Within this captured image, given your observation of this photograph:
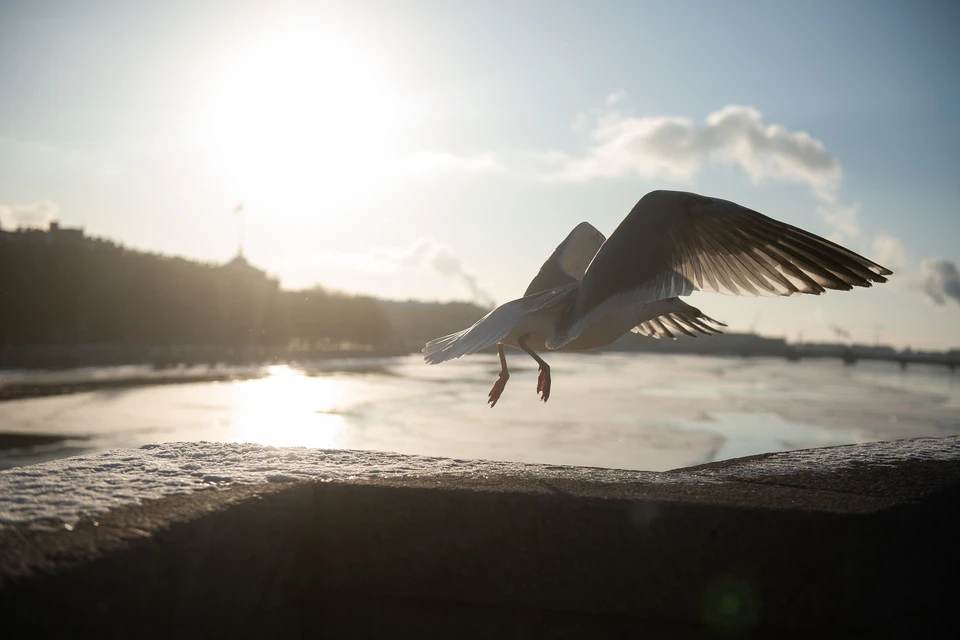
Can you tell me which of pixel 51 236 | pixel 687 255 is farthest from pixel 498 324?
pixel 51 236

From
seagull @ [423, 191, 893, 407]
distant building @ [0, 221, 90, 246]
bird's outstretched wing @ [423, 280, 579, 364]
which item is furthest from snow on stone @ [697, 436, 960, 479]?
distant building @ [0, 221, 90, 246]

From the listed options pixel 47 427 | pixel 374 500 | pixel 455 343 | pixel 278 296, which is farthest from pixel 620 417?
pixel 278 296

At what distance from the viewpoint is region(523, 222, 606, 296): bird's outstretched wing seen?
7.11 m

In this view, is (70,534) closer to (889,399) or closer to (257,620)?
(257,620)

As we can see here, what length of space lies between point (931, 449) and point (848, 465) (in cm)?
102

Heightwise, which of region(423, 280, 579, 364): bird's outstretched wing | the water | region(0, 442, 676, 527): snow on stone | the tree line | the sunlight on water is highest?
the tree line

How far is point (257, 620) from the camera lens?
118 inches

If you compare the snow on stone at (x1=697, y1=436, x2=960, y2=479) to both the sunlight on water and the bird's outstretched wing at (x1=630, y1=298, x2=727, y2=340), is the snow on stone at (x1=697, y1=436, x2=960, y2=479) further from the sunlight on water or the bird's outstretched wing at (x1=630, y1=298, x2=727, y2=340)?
the sunlight on water

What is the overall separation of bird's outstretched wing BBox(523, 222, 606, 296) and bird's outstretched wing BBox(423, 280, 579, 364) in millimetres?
795

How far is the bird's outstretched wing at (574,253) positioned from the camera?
7.11m

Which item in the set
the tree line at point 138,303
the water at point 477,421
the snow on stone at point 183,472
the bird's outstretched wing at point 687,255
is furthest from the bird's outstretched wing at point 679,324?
the tree line at point 138,303

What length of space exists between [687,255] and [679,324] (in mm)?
1463

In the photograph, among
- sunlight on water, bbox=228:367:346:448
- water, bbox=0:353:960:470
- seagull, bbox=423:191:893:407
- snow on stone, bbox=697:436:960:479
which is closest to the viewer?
snow on stone, bbox=697:436:960:479

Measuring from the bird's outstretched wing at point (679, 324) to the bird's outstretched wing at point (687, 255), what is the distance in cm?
76
